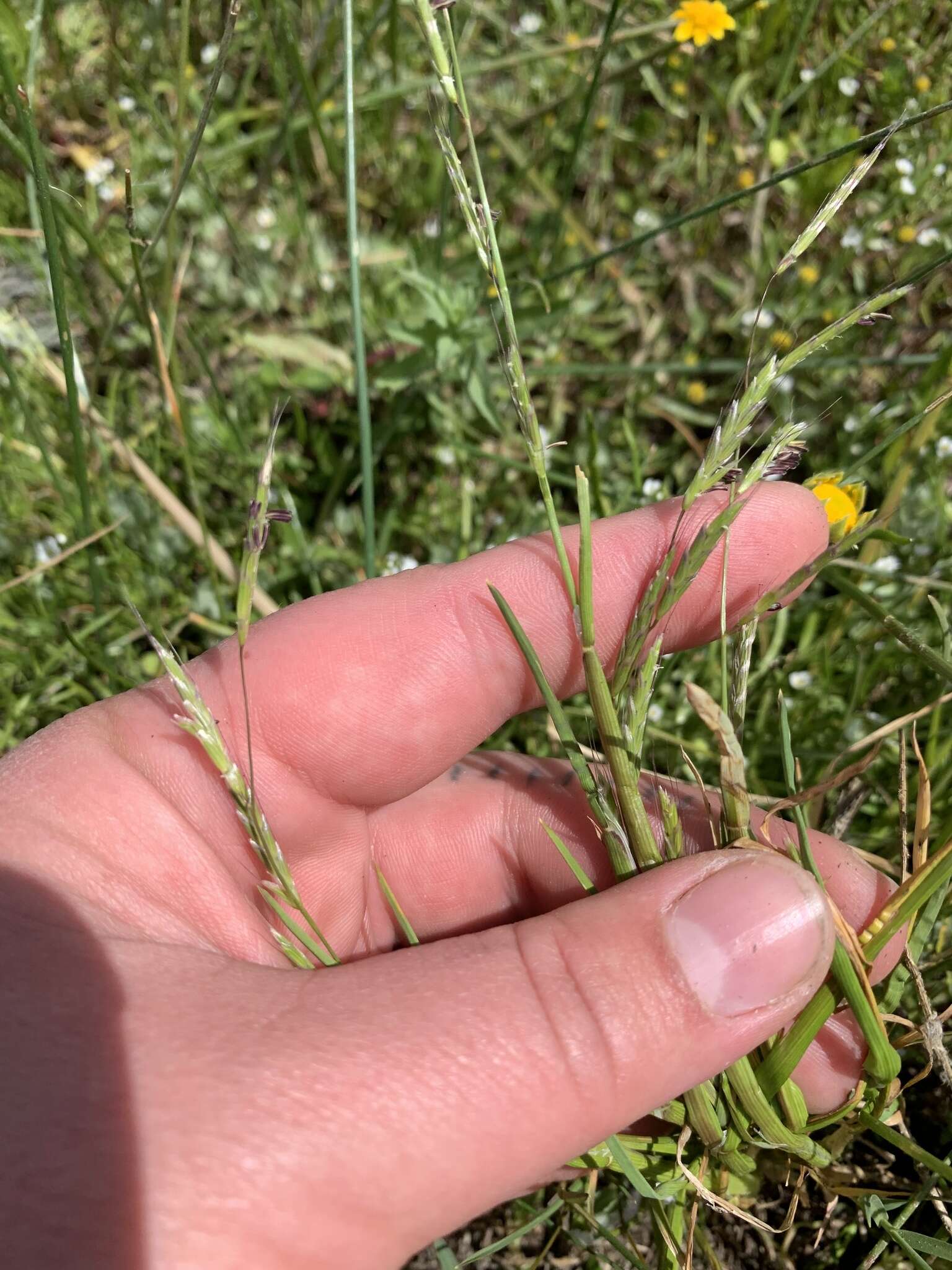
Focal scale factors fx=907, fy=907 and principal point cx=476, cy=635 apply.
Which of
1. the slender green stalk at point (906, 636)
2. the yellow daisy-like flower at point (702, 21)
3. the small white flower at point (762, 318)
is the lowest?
the slender green stalk at point (906, 636)

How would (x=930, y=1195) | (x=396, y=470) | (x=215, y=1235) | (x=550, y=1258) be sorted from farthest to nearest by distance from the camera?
(x=396, y=470)
(x=550, y=1258)
(x=930, y=1195)
(x=215, y=1235)

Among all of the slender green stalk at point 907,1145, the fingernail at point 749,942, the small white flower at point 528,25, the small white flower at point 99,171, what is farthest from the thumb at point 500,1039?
the small white flower at point 528,25

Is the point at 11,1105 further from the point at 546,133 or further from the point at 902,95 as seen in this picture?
the point at 902,95

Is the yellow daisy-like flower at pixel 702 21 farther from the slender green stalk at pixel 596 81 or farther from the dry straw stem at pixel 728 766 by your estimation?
the dry straw stem at pixel 728 766

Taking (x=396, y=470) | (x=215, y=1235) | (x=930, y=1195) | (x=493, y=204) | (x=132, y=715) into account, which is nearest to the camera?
(x=215, y=1235)

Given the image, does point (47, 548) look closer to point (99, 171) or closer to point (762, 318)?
point (99, 171)

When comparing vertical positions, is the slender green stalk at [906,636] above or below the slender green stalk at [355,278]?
below

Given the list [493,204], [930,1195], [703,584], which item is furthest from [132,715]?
[493,204]
